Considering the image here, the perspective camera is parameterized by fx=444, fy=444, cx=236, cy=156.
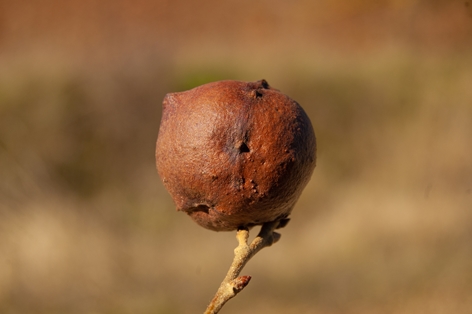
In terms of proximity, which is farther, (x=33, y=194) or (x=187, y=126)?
(x=33, y=194)

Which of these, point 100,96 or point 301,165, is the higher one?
point 100,96

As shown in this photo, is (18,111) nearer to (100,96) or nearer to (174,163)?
(100,96)

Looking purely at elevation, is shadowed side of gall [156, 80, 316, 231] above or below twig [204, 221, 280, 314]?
above

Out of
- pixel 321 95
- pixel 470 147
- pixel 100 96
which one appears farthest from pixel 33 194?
pixel 470 147

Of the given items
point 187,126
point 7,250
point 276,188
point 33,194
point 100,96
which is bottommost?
point 7,250

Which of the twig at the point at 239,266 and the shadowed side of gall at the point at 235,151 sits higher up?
the shadowed side of gall at the point at 235,151
